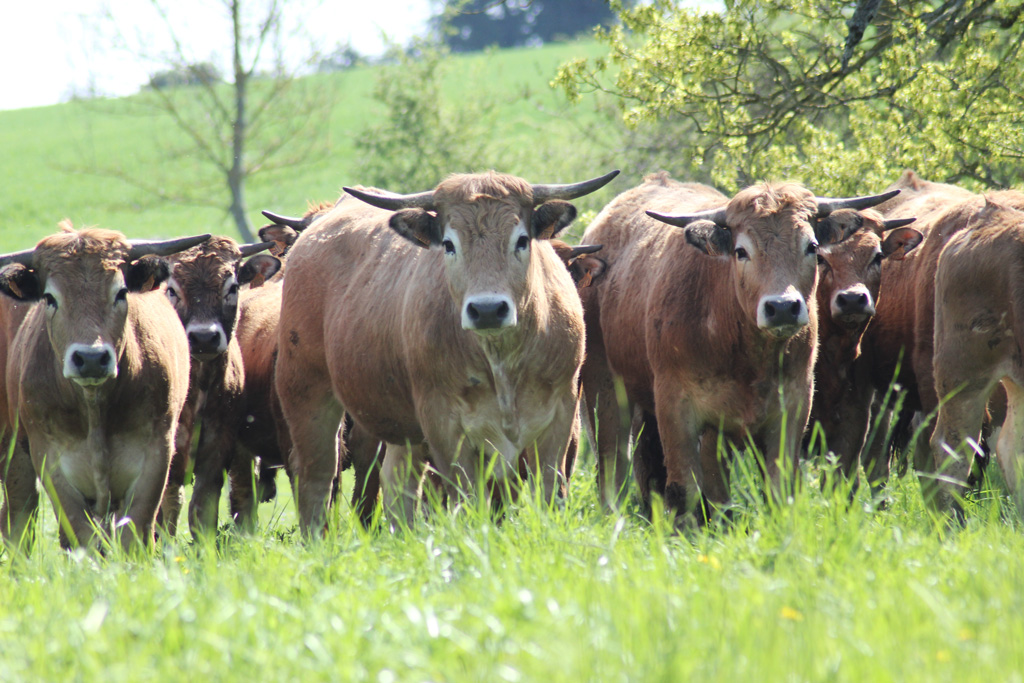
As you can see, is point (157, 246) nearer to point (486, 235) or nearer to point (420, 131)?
point (486, 235)

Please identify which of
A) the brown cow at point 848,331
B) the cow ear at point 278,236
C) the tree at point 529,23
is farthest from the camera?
the tree at point 529,23

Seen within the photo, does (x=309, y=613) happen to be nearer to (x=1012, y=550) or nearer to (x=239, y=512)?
(x=1012, y=550)

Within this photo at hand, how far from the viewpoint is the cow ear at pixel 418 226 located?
639 cm

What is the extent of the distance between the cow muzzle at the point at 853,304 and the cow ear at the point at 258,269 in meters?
4.40

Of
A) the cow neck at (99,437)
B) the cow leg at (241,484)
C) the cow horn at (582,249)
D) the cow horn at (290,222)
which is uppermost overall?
the cow horn at (290,222)

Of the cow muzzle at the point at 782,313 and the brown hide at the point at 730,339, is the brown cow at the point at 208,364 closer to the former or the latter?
the brown hide at the point at 730,339

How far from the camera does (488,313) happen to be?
18.6 feet

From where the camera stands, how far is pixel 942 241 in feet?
24.7

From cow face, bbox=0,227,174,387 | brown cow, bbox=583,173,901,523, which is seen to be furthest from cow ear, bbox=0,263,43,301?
brown cow, bbox=583,173,901,523

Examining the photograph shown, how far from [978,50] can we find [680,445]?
542cm

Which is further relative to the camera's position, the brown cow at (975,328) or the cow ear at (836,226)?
the cow ear at (836,226)

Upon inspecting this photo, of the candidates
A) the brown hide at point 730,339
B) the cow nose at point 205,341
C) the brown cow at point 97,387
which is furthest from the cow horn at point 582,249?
the brown cow at point 97,387

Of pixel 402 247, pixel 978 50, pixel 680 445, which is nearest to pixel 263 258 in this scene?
pixel 402 247

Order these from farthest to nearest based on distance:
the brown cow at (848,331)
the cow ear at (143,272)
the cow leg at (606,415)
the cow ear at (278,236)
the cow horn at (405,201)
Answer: the cow ear at (278,236) < the cow leg at (606,415) < the brown cow at (848,331) < the cow ear at (143,272) < the cow horn at (405,201)
